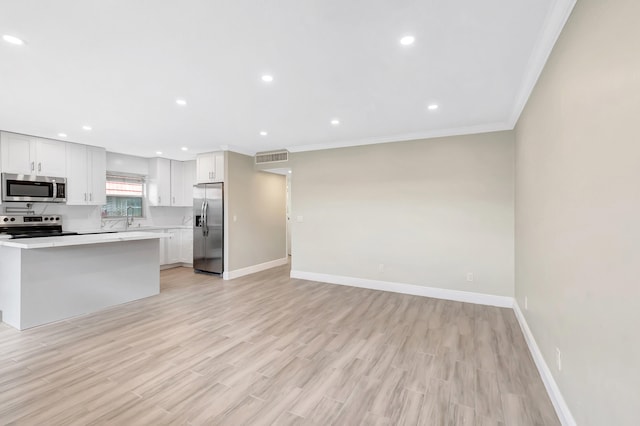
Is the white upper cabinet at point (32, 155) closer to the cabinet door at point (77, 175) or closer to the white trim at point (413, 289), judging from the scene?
the cabinet door at point (77, 175)

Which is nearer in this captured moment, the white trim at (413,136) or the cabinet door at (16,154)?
the white trim at (413,136)

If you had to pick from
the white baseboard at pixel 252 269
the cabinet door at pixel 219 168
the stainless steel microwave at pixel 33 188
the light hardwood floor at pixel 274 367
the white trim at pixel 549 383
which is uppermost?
the cabinet door at pixel 219 168

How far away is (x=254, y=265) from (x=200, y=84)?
4.17 meters

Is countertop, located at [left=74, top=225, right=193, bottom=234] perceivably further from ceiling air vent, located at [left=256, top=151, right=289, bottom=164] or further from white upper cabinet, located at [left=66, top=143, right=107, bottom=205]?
ceiling air vent, located at [left=256, top=151, right=289, bottom=164]

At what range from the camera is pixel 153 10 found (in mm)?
1812

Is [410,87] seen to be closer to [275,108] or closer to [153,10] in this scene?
[275,108]

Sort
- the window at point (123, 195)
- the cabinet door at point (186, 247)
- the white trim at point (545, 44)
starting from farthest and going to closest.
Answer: the cabinet door at point (186, 247) → the window at point (123, 195) → the white trim at point (545, 44)

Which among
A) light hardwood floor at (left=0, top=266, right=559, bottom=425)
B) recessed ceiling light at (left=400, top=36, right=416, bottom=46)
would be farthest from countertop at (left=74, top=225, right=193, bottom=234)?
recessed ceiling light at (left=400, top=36, right=416, bottom=46)

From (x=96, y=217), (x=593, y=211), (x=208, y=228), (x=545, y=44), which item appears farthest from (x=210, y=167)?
(x=593, y=211)

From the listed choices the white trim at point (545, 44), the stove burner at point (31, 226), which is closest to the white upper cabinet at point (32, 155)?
the stove burner at point (31, 226)

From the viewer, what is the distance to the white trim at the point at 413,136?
4117 mm

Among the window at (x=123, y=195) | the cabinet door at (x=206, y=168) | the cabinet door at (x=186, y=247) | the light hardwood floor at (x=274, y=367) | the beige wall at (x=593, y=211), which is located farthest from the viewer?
the cabinet door at (x=186, y=247)

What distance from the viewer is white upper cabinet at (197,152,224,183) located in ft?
18.7

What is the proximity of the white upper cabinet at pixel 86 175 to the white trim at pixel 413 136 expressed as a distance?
3757 mm
